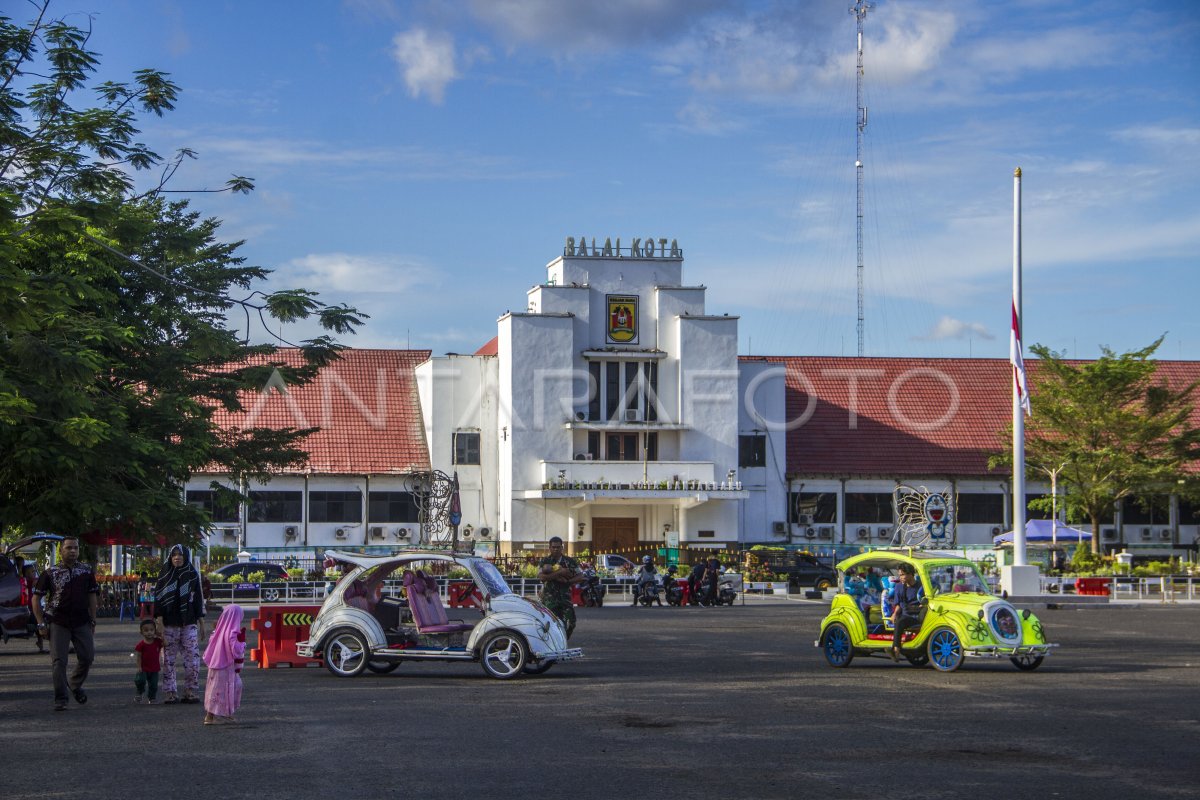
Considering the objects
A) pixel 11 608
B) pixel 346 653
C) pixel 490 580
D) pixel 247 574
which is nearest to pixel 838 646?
pixel 490 580

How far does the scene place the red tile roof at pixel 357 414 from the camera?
61688 millimetres

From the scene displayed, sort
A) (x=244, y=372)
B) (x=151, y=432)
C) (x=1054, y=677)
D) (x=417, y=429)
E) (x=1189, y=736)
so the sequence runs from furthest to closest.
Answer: (x=417, y=429) < (x=244, y=372) < (x=151, y=432) < (x=1054, y=677) < (x=1189, y=736)

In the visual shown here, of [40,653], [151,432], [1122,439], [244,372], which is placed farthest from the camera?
[1122,439]

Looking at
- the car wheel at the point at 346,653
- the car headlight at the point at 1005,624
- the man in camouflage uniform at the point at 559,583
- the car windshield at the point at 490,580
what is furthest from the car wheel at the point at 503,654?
the car headlight at the point at 1005,624


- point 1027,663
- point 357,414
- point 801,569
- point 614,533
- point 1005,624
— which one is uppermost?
point 357,414

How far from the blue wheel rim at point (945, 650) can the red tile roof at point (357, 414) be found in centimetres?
4180

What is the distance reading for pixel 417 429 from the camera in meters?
64.4

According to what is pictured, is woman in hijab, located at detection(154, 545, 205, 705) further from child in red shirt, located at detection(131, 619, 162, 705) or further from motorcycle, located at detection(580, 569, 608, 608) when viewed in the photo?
motorcycle, located at detection(580, 569, 608, 608)

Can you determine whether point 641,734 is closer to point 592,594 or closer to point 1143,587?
point 592,594

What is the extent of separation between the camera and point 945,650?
824 inches

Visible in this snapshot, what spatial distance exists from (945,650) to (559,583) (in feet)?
19.2

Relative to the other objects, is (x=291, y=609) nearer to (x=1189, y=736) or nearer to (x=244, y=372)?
(x=1189, y=736)

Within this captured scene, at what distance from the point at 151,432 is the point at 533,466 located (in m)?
26.8

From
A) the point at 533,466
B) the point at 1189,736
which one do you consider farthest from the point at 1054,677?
the point at 533,466
